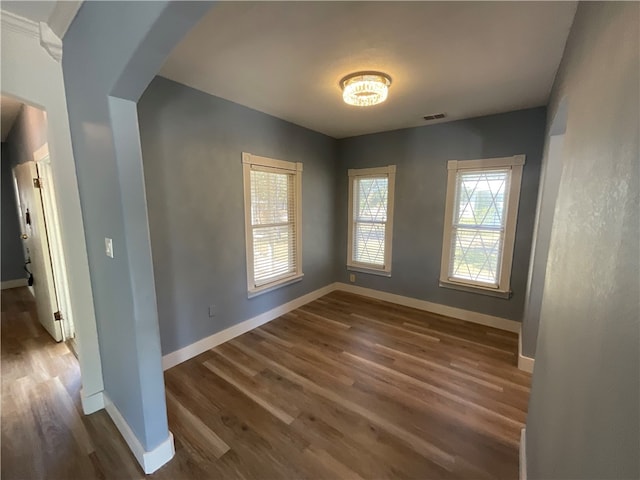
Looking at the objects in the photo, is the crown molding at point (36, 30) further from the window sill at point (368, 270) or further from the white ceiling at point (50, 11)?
the window sill at point (368, 270)

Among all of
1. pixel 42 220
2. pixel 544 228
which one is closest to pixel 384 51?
pixel 544 228

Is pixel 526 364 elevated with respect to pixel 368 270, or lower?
lower

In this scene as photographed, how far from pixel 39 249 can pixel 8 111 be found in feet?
5.51

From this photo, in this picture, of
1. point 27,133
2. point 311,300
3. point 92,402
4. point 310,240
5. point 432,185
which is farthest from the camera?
point 311,300

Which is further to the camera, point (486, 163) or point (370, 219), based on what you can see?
point (370, 219)

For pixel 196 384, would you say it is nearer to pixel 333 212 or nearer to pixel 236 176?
pixel 236 176

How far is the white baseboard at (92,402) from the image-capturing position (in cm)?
189

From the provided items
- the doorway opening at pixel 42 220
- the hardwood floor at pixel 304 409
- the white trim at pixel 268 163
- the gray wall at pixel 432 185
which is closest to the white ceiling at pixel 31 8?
the doorway opening at pixel 42 220

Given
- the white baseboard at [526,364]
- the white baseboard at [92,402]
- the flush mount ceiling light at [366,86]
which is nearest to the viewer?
the white baseboard at [92,402]

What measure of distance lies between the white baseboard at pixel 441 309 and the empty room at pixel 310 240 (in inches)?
1.2

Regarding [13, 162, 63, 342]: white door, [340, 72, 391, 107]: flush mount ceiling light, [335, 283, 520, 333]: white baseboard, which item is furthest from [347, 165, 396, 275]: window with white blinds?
[13, 162, 63, 342]: white door

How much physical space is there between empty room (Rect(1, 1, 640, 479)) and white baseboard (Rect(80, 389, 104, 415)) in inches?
0.7

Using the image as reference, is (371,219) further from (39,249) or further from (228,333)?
(39,249)

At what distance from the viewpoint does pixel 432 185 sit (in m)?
3.45
